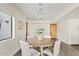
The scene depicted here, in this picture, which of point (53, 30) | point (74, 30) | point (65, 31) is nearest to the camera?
point (74, 30)

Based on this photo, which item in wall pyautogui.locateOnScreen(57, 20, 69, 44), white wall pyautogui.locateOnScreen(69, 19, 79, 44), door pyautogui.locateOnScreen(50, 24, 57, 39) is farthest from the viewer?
door pyautogui.locateOnScreen(50, 24, 57, 39)

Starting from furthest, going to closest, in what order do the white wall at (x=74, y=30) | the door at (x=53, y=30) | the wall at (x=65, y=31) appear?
the door at (x=53, y=30)
the wall at (x=65, y=31)
the white wall at (x=74, y=30)

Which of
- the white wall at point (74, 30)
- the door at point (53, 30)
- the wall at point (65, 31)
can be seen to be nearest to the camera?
the white wall at point (74, 30)

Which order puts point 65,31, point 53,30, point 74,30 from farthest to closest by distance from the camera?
1. point 53,30
2. point 65,31
3. point 74,30

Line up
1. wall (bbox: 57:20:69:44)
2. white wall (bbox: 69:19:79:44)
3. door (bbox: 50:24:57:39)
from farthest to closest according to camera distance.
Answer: door (bbox: 50:24:57:39) → wall (bbox: 57:20:69:44) → white wall (bbox: 69:19:79:44)


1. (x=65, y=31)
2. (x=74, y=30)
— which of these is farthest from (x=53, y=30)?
(x=74, y=30)

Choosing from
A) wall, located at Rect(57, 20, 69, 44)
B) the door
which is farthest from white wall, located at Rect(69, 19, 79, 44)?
the door

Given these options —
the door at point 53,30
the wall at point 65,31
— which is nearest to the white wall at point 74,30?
the wall at point 65,31

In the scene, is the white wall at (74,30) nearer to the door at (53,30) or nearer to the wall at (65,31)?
the wall at (65,31)

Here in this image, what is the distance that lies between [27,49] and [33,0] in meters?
2.10

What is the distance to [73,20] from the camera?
24.5ft

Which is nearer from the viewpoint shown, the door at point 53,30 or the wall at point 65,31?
the wall at point 65,31

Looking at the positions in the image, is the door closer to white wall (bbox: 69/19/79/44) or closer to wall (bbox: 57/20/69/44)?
wall (bbox: 57/20/69/44)

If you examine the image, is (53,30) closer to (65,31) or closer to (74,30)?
(65,31)
